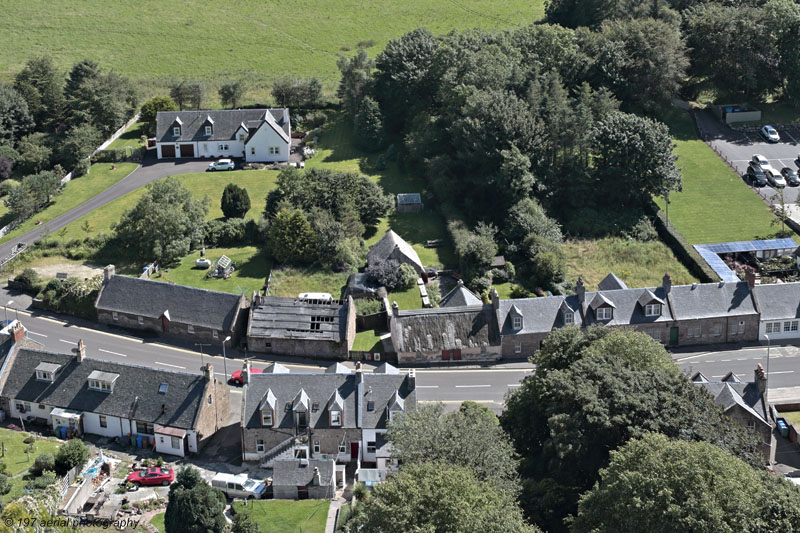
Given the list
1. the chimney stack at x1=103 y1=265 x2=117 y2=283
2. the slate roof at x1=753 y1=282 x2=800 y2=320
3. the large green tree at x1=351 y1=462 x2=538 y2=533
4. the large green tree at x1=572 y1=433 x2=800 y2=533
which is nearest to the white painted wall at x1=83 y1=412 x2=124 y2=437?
the chimney stack at x1=103 y1=265 x2=117 y2=283

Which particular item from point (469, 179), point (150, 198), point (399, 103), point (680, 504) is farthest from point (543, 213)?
point (680, 504)

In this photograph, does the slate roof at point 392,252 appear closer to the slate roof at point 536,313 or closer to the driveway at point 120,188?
the slate roof at point 536,313

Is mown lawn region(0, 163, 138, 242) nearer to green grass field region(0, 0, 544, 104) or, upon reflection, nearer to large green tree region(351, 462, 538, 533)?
green grass field region(0, 0, 544, 104)

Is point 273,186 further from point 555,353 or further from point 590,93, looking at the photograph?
point 555,353

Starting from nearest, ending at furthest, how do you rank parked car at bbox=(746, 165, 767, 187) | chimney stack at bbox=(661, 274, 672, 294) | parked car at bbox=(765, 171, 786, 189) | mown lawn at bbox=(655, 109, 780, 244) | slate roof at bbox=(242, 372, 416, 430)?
slate roof at bbox=(242, 372, 416, 430)
chimney stack at bbox=(661, 274, 672, 294)
mown lawn at bbox=(655, 109, 780, 244)
parked car at bbox=(765, 171, 786, 189)
parked car at bbox=(746, 165, 767, 187)

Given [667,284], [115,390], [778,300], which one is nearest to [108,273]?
[115,390]

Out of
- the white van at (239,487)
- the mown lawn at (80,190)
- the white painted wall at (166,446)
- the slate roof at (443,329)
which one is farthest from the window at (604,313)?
the mown lawn at (80,190)
